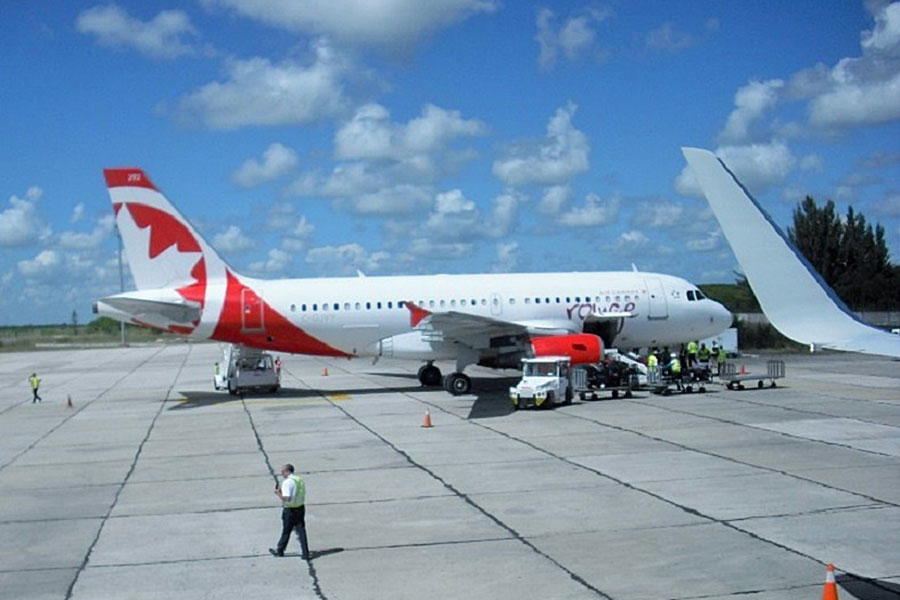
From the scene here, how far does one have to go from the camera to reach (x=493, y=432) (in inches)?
912

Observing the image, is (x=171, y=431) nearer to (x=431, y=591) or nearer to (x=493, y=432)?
(x=493, y=432)

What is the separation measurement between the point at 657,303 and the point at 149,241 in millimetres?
18099

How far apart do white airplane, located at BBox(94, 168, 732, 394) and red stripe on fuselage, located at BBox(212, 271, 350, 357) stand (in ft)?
0.11

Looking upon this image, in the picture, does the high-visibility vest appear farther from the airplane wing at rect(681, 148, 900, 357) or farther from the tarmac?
the airplane wing at rect(681, 148, 900, 357)

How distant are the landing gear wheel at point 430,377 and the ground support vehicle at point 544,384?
277 inches

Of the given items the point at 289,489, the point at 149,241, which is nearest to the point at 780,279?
the point at 289,489

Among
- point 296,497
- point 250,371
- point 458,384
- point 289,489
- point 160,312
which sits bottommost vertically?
point 296,497

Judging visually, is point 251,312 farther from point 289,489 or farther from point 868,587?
point 868,587

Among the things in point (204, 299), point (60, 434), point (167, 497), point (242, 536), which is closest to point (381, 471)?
point (167, 497)

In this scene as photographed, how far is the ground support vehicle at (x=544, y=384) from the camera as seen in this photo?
28016 mm

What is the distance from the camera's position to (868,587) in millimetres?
10109

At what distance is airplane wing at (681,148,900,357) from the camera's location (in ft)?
22.3

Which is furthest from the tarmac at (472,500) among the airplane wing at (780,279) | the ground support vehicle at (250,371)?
the ground support vehicle at (250,371)

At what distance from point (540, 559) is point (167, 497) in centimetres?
770
